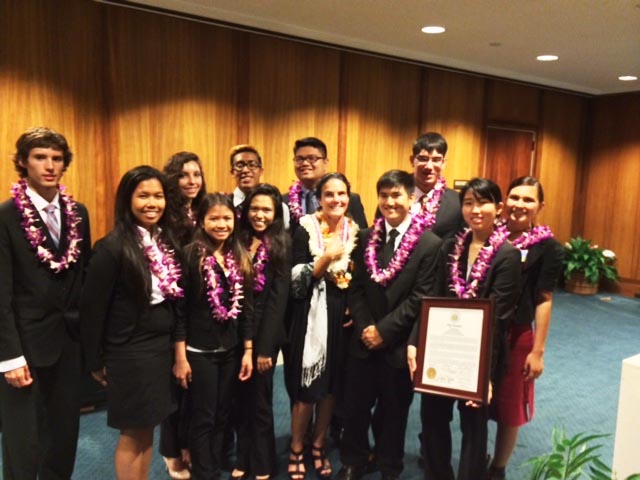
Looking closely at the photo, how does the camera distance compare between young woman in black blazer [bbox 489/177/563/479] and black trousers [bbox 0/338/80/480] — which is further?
young woman in black blazer [bbox 489/177/563/479]

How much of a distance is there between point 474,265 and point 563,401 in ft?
7.42

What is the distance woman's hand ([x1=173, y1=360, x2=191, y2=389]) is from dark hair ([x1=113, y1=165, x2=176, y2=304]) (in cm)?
40

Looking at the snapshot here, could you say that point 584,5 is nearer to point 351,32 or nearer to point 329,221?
point 351,32

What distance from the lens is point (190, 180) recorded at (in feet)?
9.33

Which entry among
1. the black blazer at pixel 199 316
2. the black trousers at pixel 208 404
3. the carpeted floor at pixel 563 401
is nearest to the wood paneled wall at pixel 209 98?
the carpeted floor at pixel 563 401

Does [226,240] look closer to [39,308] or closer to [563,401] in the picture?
[39,308]

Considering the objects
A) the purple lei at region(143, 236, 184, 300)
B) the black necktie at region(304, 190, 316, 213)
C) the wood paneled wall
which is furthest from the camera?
the wood paneled wall

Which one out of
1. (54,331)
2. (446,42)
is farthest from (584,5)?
(54,331)

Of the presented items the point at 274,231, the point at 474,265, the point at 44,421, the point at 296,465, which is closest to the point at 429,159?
the point at 474,265

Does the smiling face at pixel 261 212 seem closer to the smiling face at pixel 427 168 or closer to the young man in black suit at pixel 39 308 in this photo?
the young man in black suit at pixel 39 308

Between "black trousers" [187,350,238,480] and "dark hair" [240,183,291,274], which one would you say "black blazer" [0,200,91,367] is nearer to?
"black trousers" [187,350,238,480]

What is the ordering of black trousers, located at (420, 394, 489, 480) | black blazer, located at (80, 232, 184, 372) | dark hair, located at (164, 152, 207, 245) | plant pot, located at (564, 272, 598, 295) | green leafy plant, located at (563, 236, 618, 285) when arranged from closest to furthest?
1. black blazer, located at (80, 232, 184, 372)
2. black trousers, located at (420, 394, 489, 480)
3. dark hair, located at (164, 152, 207, 245)
4. green leafy plant, located at (563, 236, 618, 285)
5. plant pot, located at (564, 272, 598, 295)

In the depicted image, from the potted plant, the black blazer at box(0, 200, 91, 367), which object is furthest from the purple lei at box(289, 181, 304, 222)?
the potted plant

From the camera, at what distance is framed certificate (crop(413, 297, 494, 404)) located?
6.87 feet
